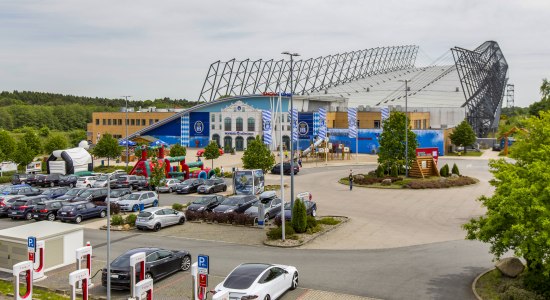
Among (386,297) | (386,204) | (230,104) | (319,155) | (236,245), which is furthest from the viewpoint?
(230,104)

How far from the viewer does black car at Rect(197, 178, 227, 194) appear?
4609 centimetres

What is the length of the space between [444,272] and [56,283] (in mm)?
15464

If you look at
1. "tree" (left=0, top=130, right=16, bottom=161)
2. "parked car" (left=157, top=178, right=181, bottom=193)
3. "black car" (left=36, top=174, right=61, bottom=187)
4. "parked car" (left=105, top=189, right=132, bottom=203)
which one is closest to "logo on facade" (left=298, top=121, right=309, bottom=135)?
"parked car" (left=157, top=178, right=181, bottom=193)

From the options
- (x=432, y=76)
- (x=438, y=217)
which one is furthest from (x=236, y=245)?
(x=432, y=76)

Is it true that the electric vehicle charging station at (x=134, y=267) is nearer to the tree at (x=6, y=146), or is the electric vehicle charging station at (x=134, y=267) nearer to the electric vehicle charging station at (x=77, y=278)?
the electric vehicle charging station at (x=77, y=278)

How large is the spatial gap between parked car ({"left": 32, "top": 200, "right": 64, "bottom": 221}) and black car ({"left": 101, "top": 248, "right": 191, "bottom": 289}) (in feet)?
53.7

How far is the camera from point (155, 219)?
30125mm

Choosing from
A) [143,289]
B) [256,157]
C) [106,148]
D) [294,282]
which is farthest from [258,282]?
[106,148]

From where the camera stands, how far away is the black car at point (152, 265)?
18.7 metres

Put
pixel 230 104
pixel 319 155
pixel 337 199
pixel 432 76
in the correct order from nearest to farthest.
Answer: pixel 337 199, pixel 319 155, pixel 230 104, pixel 432 76

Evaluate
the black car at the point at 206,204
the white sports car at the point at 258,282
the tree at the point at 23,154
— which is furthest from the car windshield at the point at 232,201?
the tree at the point at 23,154

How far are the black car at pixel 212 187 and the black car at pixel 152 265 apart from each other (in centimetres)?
2441

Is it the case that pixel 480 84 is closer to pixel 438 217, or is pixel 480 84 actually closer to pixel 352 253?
pixel 438 217

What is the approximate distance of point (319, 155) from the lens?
8112cm
